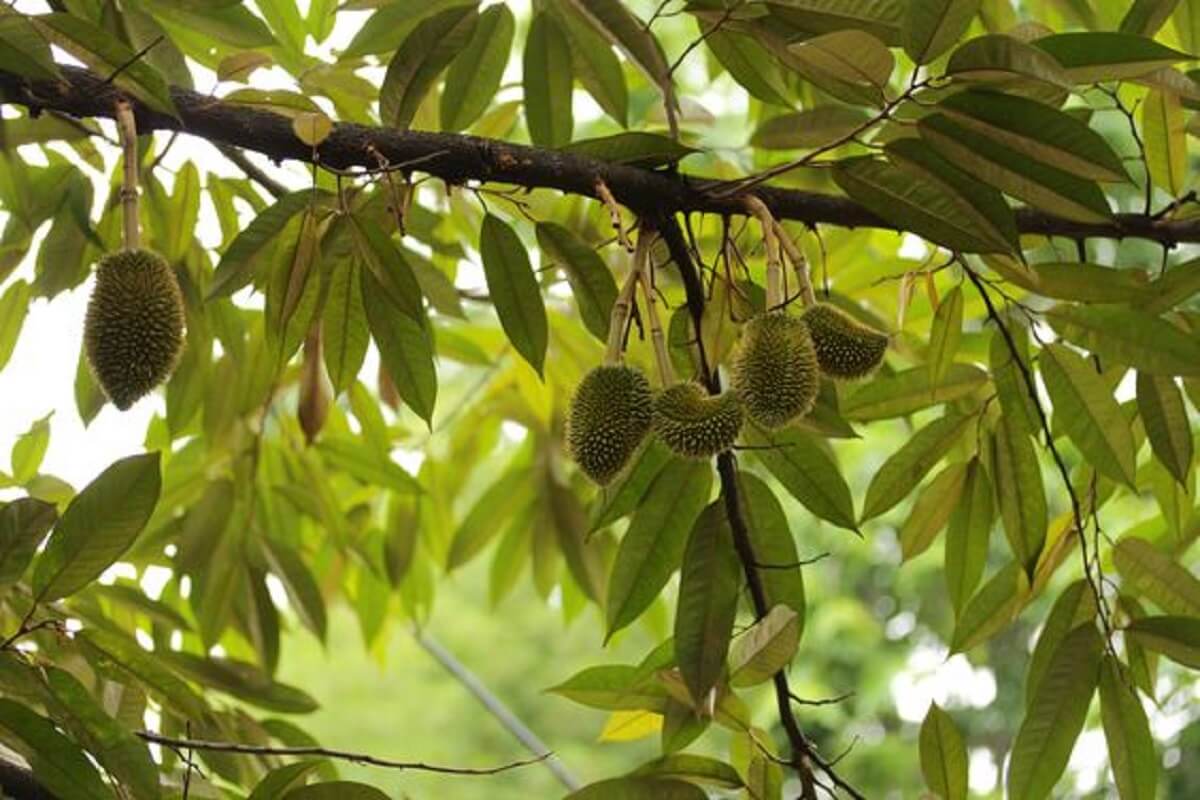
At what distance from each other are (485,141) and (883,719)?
460 centimetres

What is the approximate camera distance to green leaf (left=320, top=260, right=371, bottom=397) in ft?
3.37

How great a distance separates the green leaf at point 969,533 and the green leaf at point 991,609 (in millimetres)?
16

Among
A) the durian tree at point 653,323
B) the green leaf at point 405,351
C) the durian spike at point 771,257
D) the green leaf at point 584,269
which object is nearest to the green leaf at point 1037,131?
the durian tree at point 653,323

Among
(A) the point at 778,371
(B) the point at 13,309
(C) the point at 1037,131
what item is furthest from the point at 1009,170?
(B) the point at 13,309

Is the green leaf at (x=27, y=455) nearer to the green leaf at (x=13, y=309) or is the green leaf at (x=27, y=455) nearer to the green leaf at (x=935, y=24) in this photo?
the green leaf at (x=13, y=309)

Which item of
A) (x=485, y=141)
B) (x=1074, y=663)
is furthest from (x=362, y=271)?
(x=1074, y=663)

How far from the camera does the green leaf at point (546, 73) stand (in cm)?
115

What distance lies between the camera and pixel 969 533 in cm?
115

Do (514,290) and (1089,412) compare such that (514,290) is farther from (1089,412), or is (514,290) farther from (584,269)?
(1089,412)

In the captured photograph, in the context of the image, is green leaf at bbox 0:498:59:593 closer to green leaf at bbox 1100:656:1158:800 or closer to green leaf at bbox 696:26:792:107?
green leaf at bbox 696:26:792:107

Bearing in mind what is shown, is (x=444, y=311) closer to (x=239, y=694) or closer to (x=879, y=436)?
(x=239, y=694)

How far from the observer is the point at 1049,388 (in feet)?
3.37

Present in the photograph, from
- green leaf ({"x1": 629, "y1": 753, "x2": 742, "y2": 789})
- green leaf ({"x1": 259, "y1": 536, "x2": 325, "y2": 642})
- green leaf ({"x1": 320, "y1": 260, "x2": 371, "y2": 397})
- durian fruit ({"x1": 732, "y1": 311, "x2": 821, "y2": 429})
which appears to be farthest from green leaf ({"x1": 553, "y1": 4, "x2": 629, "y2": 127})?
green leaf ({"x1": 259, "y1": 536, "x2": 325, "y2": 642})

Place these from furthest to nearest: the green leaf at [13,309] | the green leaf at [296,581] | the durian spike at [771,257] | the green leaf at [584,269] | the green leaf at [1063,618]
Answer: the green leaf at [296,581] < the green leaf at [13,309] < the green leaf at [1063,618] < the green leaf at [584,269] < the durian spike at [771,257]
